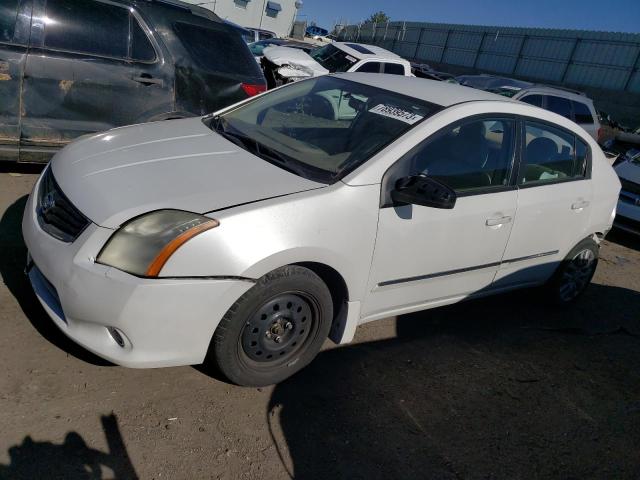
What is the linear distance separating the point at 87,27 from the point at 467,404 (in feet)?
14.2

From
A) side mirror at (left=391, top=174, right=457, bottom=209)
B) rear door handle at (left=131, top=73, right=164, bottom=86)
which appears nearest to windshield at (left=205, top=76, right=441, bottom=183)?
side mirror at (left=391, top=174, right=457, bottom=209)

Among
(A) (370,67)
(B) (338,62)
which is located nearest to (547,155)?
(A) (370,67)

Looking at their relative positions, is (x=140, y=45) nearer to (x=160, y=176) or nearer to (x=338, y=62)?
(x=160, y=176)

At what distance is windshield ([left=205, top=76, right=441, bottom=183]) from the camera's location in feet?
9.78

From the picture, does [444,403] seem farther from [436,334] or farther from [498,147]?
[498,147]

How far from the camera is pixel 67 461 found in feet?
7.20

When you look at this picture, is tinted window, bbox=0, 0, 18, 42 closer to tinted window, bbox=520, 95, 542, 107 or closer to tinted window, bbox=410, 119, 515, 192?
tinted window, bbox=410, 119, 515, 192

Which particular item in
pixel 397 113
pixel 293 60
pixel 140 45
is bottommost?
pixel 293 60

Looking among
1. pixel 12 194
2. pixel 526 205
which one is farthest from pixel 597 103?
pixel 12 194

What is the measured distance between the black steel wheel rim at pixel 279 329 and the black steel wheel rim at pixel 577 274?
253 centimetres

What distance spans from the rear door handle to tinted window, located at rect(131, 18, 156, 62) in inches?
6.4

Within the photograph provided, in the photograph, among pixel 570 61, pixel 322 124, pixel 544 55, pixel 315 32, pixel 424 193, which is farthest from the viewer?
pixel 315 32

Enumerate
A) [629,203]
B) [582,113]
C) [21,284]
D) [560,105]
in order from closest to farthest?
[21,284]
[629,203]
[560,105]
[582,113]

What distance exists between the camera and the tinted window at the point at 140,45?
484cm
